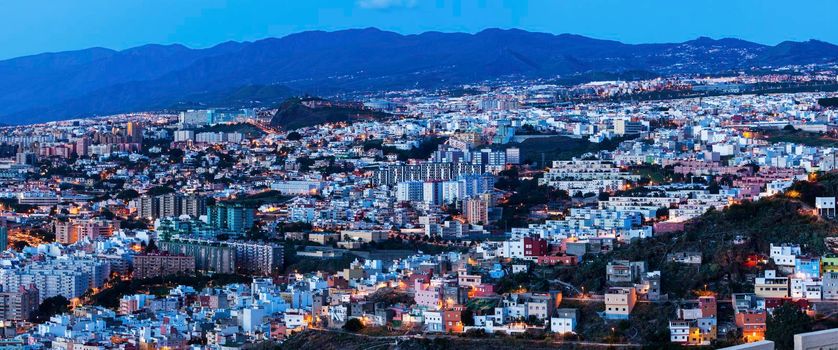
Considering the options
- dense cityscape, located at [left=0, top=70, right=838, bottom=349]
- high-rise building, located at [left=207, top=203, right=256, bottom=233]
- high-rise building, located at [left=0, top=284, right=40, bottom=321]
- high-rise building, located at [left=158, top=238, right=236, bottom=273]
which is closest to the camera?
dense cityscape, located at [left=0, top=70, right=838, bottom=349]

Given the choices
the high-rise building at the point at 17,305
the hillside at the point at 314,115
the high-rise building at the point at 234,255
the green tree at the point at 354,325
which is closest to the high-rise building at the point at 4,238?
the high-rise building at the point at 234,255

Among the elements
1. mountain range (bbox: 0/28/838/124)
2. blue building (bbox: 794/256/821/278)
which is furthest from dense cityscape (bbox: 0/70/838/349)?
mountain range (bbox: 0/28/838/124)

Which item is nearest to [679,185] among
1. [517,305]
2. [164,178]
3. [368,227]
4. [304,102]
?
[368,227]

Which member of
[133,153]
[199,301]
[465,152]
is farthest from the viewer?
[133,153]

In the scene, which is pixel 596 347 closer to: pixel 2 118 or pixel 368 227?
pixel 368 227

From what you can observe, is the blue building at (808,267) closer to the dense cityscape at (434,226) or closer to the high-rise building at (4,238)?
the dense cityscape at (434,226)

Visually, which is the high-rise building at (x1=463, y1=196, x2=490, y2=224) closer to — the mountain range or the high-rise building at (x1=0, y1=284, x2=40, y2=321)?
the high-rise building at (x1=0, y1=284, x2=40, y2=321)

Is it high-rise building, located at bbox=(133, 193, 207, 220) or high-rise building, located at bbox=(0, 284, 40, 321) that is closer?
high-rise building, located at bbox=(0, 284, 40, 321)
